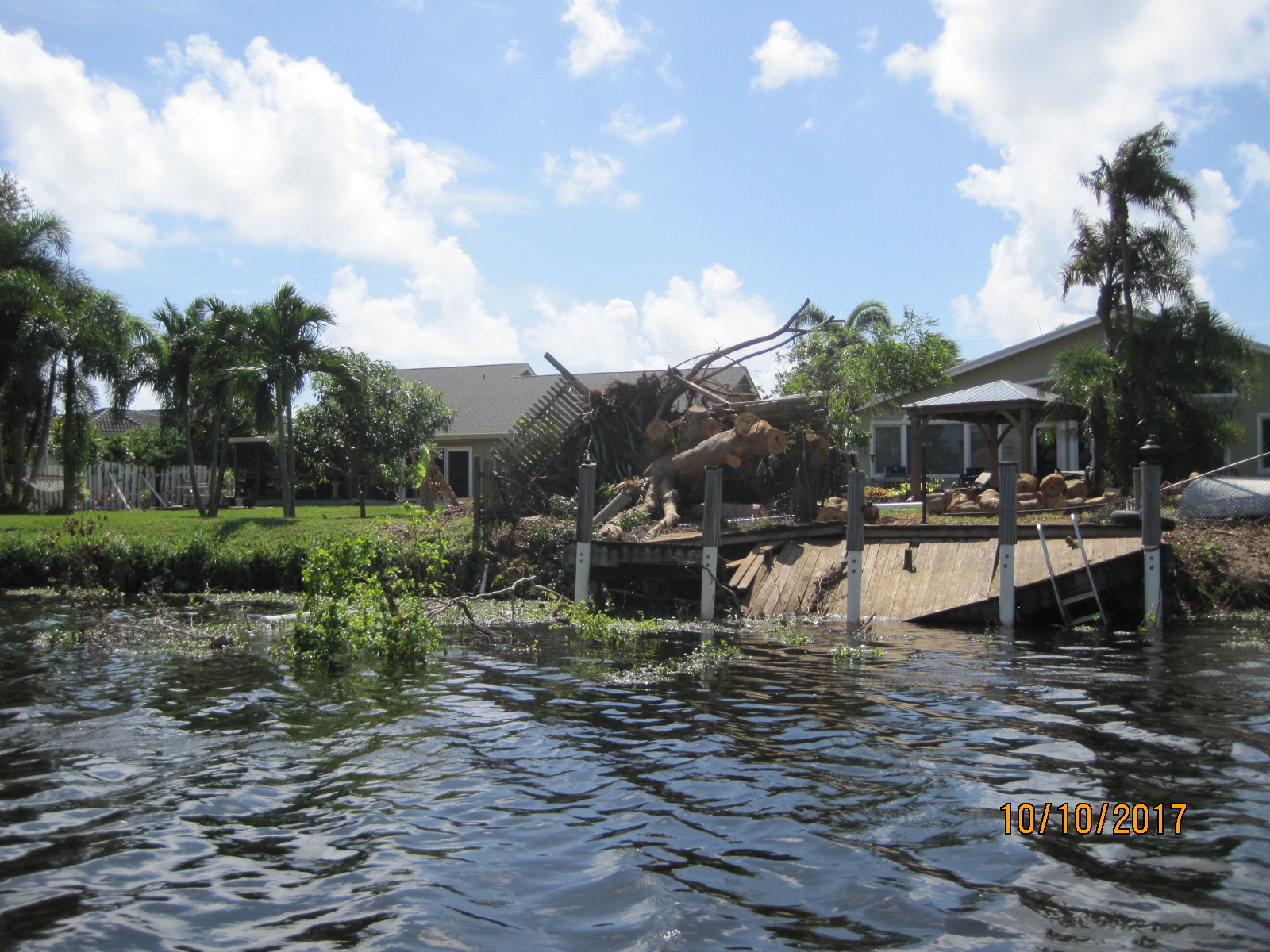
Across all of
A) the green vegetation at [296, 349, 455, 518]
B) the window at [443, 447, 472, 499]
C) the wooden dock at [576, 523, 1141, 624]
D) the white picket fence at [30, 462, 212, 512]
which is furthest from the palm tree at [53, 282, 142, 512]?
the wooden dock at [576, 523, 1141, 624]

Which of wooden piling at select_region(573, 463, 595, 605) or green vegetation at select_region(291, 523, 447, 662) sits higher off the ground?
wooden piling at select_region(573, 463, 595, 605)

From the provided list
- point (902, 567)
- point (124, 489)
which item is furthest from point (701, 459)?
point (124, 489)

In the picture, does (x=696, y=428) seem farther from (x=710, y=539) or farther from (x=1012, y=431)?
(x=1012, y=431)

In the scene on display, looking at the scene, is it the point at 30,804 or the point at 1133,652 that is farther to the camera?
the point at 1133,652

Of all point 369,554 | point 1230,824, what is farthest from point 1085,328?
point 1230,824

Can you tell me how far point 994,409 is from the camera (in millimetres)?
21812

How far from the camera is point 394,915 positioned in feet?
14.0

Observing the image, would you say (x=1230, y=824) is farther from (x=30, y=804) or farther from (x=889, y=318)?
(x=889, y=318)

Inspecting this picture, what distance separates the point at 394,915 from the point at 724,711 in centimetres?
412

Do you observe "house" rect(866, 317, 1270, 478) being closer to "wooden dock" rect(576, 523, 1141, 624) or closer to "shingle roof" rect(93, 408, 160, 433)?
"wooden dock" rect(576, 523, 1141, 624)

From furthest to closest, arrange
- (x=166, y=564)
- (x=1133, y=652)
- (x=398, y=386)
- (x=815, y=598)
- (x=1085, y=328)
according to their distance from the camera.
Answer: (x=398, y=386)
(x=1085, y=328)
(x=166, y=564)
(x=815, y=598)
(x=1133, y=652)

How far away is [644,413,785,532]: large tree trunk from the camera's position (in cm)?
1574

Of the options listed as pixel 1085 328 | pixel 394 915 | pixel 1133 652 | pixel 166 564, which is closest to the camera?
pixel 394 915

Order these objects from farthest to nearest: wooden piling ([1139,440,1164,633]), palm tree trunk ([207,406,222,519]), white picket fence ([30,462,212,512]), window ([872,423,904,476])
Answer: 1. white picket fence ([30,462,212,512])
2. window ([872,423,904,476])
3. palm tree trunk ([207,406,222,519])
4. wooden piling ([1139,440,1164,633])
